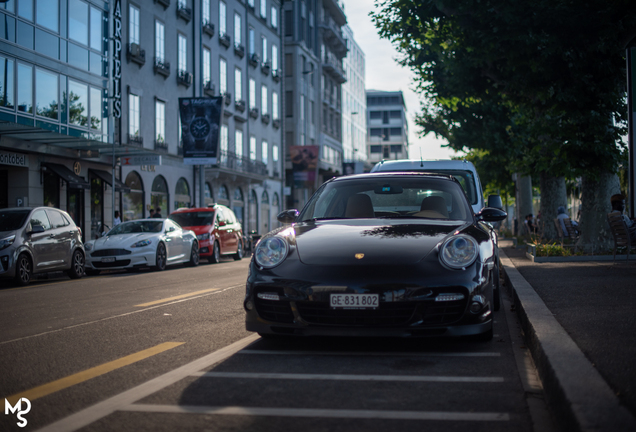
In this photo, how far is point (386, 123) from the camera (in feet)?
458

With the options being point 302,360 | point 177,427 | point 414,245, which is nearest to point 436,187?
point 414,245

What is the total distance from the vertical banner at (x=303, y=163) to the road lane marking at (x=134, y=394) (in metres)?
46.4

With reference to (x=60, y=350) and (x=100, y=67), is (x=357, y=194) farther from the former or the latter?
(x=100, y=67)

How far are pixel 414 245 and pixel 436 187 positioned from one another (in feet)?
5.31

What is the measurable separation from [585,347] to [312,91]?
62.0 m

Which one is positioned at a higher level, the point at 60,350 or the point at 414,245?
the point at 414,245

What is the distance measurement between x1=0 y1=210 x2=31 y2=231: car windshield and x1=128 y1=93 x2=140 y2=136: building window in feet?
55.5

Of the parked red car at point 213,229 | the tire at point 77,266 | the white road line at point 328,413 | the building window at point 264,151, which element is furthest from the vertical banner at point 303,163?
the white road line at point 328,413

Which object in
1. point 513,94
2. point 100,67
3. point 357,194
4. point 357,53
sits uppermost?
point 357,53

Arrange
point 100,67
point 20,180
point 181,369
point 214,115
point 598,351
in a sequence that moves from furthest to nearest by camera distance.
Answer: point 214,115 → point 100,67 → point 20,180 → point 181,369 → point 598,351

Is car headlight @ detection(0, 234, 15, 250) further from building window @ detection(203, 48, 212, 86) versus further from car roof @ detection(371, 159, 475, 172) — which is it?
building window @ detection(203, 48, 212, 86)

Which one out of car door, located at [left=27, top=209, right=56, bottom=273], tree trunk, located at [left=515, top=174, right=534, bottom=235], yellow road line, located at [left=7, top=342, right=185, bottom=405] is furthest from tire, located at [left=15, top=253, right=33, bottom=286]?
tree trunk, located at [left=515, top=174, right=534, bottom=235]

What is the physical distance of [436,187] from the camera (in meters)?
7.11

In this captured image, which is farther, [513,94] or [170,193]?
[170,193]
